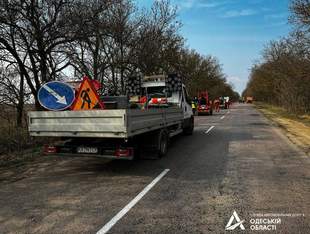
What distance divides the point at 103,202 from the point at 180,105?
9.19 metres

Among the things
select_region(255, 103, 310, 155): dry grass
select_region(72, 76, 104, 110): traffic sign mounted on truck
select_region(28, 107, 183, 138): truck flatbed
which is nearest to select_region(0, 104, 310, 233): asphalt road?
select_region(28, 107, 183, 138): truck flatbed

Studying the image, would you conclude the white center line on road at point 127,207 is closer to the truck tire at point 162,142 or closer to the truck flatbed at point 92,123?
the truck flatbed at point 92,123

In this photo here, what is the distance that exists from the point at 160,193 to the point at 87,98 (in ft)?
11.1

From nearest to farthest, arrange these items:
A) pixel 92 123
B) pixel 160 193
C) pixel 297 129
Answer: pixel 160 193
pixel 92 123
pixel 297 129

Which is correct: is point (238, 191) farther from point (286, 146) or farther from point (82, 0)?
point (82, 0)

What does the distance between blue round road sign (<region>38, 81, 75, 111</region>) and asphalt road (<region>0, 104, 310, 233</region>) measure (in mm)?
1621

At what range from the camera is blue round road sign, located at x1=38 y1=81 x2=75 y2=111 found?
9125mm

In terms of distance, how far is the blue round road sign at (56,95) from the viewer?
29.9 feet

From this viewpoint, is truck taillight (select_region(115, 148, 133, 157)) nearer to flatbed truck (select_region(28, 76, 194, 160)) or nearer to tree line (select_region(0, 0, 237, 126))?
flatbed truck (select_region(28, 76, 194, 160))

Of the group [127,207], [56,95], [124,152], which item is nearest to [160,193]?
[127,207]

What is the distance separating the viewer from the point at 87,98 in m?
9.12

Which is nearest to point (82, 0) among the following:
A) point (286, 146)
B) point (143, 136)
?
point (143, 136)

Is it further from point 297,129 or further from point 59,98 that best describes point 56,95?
point 297,129

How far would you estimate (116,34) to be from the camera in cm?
2266
